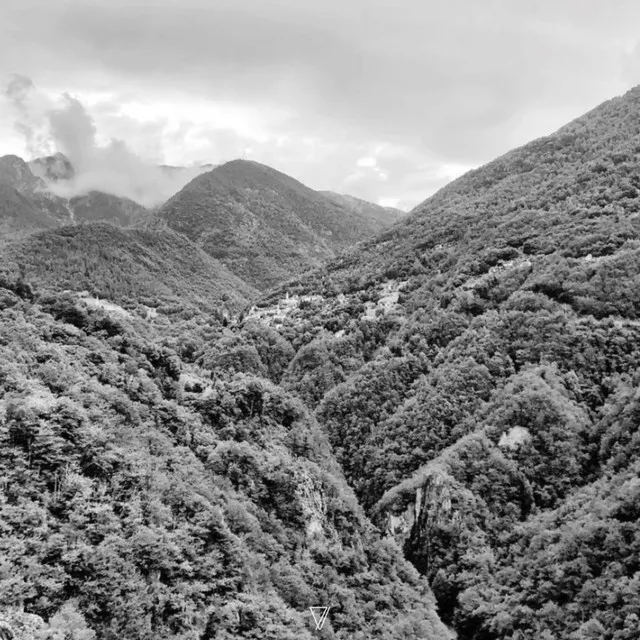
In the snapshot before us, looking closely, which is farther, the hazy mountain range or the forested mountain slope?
the hazy mountain range

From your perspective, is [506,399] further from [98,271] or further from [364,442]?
[98,271]

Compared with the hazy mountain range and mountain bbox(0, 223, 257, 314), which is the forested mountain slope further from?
mountain bbox(0, 223, 257, 314)

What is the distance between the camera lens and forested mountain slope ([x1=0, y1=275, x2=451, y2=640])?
77.0ft

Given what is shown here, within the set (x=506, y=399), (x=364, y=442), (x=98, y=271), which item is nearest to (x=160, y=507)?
(x=506, y=399)

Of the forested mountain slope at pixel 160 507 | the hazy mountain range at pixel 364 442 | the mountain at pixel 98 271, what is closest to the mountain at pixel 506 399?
the hazy mountain range at pixel 364 442

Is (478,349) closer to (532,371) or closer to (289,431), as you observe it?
(532,371)

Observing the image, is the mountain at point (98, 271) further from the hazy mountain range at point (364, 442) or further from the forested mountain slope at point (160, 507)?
the forested mountain slope at point (160, 507)

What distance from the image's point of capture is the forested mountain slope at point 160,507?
23.5m

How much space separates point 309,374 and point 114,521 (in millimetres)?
87463

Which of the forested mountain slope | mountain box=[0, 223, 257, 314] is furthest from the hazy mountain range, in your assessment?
mountain box=[0, 223, 257, 314]

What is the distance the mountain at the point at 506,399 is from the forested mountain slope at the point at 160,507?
15460mm

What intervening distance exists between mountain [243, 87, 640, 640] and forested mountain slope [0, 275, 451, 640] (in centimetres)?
1546

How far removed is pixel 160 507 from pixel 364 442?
6555 centimetres

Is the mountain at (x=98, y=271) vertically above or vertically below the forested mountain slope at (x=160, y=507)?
above
